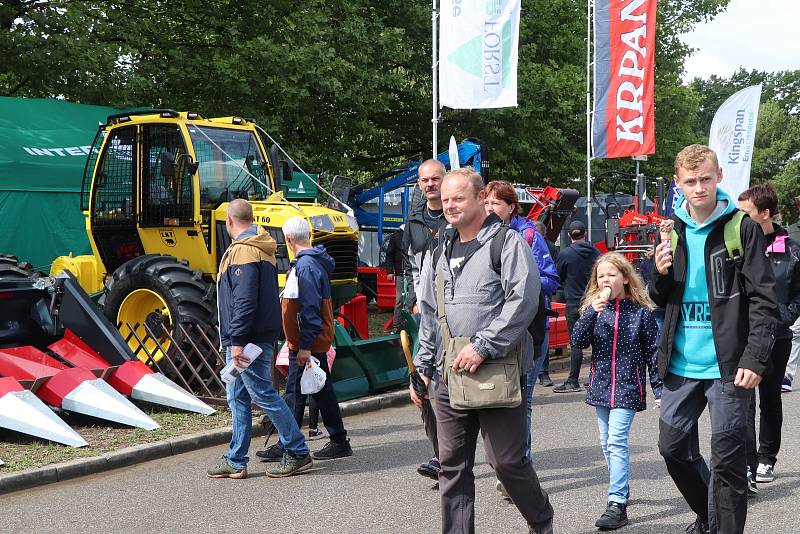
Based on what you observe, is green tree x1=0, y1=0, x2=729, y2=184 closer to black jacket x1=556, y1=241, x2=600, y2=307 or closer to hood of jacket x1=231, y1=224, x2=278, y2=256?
black jacket x1=556, y1=241, x2=600, y2=307

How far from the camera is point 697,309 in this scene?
4.33 metres

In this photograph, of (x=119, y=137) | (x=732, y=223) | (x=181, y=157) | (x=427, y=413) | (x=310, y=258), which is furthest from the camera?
(x=119, y=137)

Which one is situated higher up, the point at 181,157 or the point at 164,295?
the point at 181,157

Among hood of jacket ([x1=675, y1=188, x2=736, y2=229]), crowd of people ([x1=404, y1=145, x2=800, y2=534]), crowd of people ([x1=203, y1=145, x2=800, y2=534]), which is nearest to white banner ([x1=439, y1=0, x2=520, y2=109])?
crowd of people ([x1=203, y1=145, x2=800, y2=534])

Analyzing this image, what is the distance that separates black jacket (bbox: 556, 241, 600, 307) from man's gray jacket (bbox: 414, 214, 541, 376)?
288 inches

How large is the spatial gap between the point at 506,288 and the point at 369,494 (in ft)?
8.04

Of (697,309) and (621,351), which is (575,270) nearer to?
(621,351)

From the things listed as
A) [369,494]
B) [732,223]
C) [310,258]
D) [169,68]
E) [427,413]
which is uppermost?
[169,68]

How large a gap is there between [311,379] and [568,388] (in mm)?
4703

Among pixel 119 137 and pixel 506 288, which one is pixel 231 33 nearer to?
pixel 119 137

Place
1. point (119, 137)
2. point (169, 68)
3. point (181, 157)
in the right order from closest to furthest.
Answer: point (181, 157) < point (119, 137) < point (169, 68)

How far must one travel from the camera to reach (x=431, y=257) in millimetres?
4668

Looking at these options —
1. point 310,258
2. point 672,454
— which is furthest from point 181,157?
Result: point 672,454

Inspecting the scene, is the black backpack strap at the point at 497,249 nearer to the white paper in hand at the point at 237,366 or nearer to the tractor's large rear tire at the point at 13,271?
the white paper in hand at the point at 237,366
